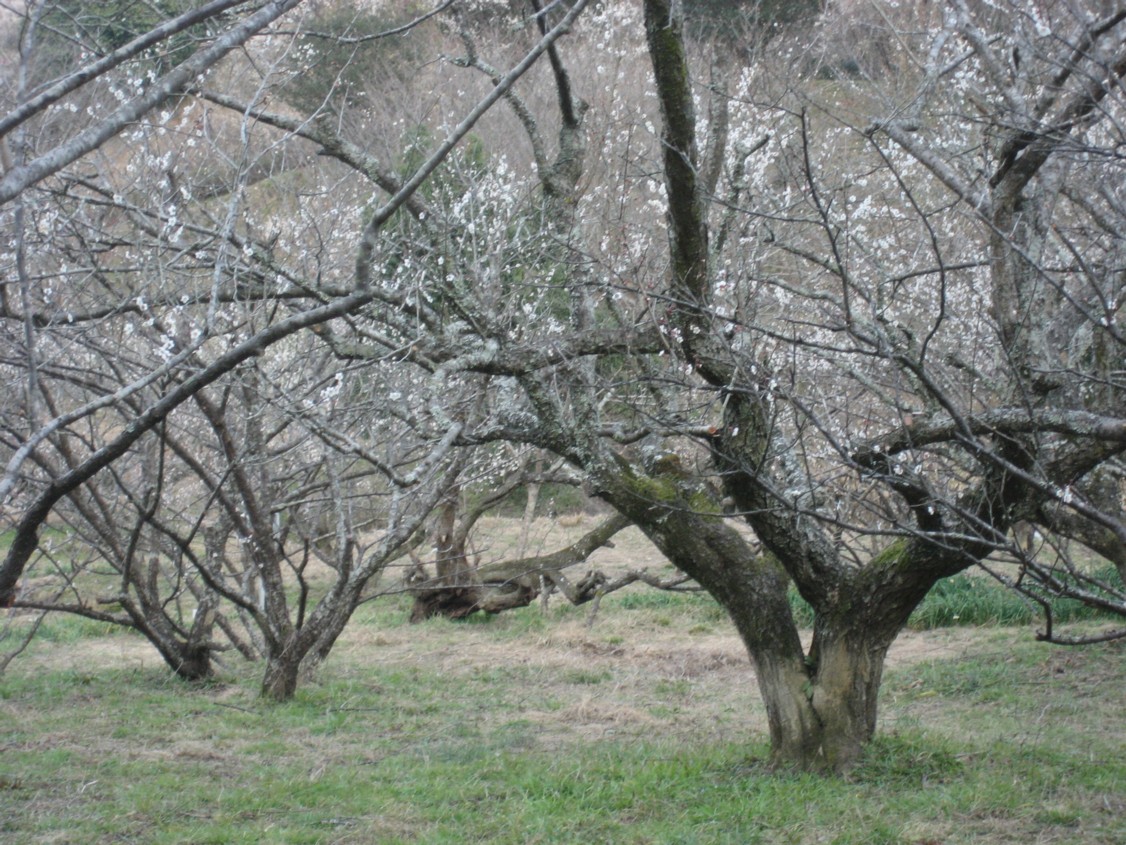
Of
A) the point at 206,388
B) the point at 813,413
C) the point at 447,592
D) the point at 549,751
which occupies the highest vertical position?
the point at 206,388

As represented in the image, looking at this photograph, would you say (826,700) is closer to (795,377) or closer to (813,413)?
(813,413)

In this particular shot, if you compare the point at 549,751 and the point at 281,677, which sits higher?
the point at 281,677

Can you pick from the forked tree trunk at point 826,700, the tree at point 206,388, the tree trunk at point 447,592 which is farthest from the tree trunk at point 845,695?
the tree trunk at point 447,592

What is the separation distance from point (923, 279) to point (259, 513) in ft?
25.2

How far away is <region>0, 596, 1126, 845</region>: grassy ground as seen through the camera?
14.2ft

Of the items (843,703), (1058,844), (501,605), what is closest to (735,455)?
(843,703)

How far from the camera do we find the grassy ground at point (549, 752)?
171 inches

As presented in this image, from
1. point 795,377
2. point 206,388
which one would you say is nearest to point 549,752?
point 795,377

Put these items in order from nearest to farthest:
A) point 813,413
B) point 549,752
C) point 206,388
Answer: point 813,413, point 549,752, point 206,388

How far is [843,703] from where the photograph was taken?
4934 millimetres

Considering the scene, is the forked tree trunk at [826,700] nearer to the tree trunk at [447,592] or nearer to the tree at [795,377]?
the tree at [795,377]

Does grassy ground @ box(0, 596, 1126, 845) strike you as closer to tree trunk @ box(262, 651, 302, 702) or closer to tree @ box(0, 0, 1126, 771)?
tree trunk @ box(262, 651, 302, 702)

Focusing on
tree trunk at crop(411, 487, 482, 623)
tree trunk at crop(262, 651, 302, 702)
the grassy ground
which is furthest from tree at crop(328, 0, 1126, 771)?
tree trunk at crop(411, 487, 482, 623)

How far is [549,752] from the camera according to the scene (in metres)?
6.07
